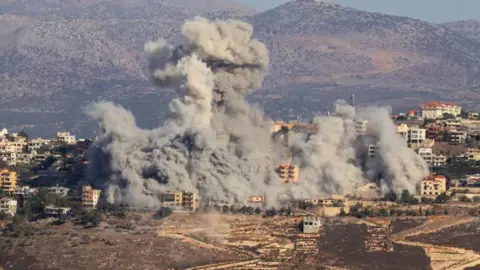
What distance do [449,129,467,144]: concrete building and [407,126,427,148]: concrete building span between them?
151 cm

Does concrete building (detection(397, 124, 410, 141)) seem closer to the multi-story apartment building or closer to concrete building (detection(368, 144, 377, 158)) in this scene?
concrete building (detection(368, 144, 377, 158))

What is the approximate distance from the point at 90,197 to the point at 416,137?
664 inches

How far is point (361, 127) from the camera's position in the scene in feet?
248

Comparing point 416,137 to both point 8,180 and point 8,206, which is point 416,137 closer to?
point 8,180

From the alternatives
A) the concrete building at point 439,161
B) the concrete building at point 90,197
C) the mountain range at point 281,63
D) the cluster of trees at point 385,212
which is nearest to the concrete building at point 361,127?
the concrete building at point 439,161

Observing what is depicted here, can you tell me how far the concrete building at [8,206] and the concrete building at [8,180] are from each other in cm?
364

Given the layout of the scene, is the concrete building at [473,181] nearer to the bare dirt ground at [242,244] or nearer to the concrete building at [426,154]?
the concrete building at [426,154]

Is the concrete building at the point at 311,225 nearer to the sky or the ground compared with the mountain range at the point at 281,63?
nearer to the ground

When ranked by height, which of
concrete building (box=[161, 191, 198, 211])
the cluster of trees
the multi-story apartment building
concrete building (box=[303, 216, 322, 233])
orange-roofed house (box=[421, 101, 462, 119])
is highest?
orange-roofed house (box=[421, 101, 462, 119])

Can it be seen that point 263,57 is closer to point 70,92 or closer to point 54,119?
point 54,119

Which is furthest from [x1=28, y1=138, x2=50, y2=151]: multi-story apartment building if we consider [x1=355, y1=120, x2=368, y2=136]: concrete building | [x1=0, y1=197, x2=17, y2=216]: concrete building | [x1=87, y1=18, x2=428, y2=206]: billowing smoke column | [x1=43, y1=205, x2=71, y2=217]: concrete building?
[x1=355, y1=120, x2=368, y2=136]: concrete building

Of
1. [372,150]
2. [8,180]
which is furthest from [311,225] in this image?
[8,180]

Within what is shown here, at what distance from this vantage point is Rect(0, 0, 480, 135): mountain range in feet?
468

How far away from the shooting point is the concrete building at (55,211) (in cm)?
6675
